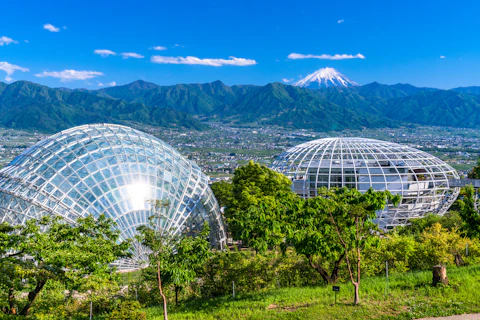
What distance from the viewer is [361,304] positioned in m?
14.7

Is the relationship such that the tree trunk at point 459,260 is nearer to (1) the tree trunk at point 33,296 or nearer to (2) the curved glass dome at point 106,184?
(2) the curved glass dome at point 106,184

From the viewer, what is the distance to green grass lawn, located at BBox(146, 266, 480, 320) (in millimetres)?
13883

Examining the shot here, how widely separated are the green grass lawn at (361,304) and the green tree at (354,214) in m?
1.05

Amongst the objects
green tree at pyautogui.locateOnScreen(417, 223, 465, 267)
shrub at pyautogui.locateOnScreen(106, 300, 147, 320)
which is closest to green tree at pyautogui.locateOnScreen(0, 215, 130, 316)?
shrub at pyautogui.locateOnScreen(106, 300, 147, 320)

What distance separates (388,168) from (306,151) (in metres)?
9.57

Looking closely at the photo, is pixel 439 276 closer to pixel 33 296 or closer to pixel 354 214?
pixel 354 214

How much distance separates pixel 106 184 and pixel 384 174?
88.0ft

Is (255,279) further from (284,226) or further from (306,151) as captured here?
(306,151)

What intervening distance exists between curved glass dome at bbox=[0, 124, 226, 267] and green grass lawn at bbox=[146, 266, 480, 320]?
5.27m

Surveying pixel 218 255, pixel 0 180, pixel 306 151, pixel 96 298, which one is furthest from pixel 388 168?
pixel 0 180

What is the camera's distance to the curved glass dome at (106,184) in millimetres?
20781

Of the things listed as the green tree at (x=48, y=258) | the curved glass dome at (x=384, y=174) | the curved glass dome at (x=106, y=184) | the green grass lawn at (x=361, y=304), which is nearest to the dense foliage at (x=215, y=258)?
the green tree at (x=48, y=258)

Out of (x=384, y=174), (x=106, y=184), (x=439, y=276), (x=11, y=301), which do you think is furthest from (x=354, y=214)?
(x=384, y=174)

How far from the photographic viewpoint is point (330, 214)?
584 inches
